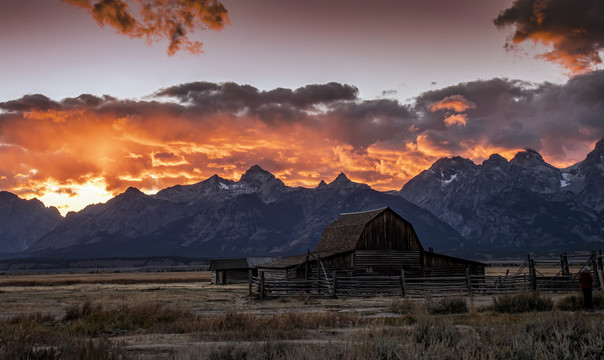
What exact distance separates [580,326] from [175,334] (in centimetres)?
1115

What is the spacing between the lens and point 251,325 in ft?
50.9

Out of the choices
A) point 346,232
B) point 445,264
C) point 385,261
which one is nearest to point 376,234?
point 385,261

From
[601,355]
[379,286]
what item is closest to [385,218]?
[379,286]

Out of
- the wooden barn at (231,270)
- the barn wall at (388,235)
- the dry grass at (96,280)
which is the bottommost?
the dry grass at (96,280)

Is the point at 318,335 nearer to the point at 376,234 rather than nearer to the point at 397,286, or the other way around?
the point at 397,286

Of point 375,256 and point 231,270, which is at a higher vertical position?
point 375,256

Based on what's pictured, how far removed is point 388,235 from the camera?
45.8m

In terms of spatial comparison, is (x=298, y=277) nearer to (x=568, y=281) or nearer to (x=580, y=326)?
(x=568, y=281)

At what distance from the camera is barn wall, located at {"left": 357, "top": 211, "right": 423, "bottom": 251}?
44.8m

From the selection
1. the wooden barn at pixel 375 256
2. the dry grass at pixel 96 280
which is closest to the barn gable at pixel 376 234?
the wooden barn at pixel 375 256

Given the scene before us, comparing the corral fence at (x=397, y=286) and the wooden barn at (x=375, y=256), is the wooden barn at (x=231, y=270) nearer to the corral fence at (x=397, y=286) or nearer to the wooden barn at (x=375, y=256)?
the wooden barn at (x=375, y=256)

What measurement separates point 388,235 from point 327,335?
3217cm

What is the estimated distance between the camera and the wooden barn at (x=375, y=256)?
143ft

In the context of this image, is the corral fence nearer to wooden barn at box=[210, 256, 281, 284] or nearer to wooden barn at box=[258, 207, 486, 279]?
wooden barn at box=[258, 207, 486, 279]
